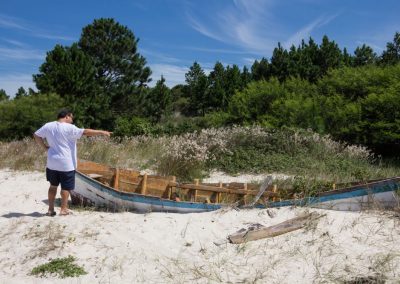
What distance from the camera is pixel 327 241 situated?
17.1ft

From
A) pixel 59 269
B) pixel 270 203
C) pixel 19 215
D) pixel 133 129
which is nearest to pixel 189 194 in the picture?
pixel 270 203

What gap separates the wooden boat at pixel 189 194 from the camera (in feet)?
19.4

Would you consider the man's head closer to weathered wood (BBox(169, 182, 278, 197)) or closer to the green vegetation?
weathered wood (BBox(169, 182, 278, 197))

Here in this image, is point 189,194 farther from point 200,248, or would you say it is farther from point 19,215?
point 19,215

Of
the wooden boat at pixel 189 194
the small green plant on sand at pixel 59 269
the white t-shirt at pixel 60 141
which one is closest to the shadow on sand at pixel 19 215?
the wooden boat at pixel 189 194

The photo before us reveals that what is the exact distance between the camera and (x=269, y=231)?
5.50 meters

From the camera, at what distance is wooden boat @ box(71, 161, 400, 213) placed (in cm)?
592

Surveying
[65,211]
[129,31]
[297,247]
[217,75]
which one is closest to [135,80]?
[129,31]

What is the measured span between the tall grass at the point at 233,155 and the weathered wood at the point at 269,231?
3.62 meters

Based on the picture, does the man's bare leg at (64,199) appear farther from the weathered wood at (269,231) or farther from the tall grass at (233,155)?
the tall grass at (233,155)

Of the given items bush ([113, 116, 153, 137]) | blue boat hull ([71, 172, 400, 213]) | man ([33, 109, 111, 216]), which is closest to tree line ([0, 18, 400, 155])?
bush ([113, 116, 153, 137])

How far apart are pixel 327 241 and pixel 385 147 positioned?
9.44 m

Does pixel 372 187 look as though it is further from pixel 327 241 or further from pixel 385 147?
pixel 385 147

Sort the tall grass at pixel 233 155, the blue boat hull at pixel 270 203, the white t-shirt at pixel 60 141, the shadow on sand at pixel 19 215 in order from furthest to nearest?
A: the tall grass at pixel 233 155 < the shadow on sand at pixel 19 215 < the white t-shirt at pixel 60 141 < the blue boat hull at pixel 270 203
